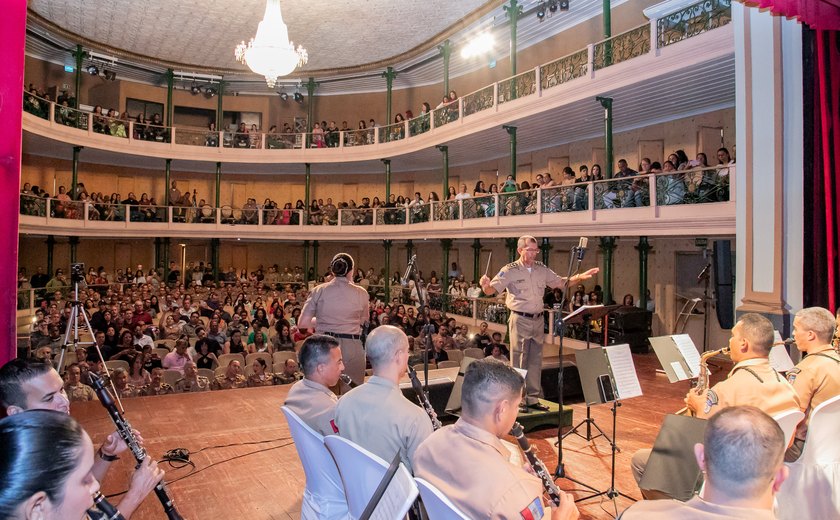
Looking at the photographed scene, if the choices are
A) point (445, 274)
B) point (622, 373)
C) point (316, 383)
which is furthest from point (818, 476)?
point (445, 274)

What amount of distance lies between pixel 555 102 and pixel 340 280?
9.61m

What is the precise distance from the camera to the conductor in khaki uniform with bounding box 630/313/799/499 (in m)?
3.26

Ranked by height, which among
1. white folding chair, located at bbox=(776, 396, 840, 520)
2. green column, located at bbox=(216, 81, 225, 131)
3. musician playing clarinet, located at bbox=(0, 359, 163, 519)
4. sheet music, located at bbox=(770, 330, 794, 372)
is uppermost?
green column, located at bbox=(216, 81, 225, 131)

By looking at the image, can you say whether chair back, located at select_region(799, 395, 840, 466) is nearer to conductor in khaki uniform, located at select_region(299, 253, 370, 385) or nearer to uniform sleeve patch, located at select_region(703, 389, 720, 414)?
uniform sleeve patch, located at select_region(703, 389, 720, 414)

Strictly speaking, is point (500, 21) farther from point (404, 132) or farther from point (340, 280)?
point (340, 280)

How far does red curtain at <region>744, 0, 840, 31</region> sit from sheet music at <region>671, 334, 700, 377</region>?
2.78 metres

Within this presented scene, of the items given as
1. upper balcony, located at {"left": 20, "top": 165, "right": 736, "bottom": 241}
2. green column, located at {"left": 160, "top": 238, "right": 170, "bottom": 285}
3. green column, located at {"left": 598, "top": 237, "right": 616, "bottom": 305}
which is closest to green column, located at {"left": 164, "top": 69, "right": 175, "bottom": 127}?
upper balcony, located at {"left": 20, "top": 165, "right": 736, "bottom": 241}

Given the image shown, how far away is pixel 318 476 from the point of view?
3.09 metres

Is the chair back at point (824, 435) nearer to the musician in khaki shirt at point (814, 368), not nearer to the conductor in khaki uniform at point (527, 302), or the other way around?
the musician in khaki shirt at point (814, 368)

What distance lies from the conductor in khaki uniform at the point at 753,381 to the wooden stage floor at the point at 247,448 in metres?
1.24

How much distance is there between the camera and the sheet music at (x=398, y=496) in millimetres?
2115

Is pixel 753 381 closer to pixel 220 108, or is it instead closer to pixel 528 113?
pixel 528 113

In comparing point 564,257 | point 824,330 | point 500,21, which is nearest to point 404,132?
point 500,21

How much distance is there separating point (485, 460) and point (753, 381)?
2009 mm
